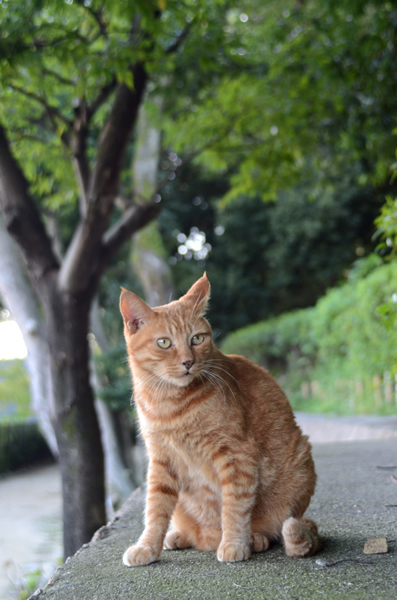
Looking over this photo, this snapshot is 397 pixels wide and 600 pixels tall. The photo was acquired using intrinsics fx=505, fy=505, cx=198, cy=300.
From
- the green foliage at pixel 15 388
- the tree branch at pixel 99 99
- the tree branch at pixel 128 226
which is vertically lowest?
the green foliage at pixel 15 388

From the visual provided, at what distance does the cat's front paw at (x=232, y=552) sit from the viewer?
1812 millimetres

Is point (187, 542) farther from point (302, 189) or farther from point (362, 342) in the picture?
point (302, 189)

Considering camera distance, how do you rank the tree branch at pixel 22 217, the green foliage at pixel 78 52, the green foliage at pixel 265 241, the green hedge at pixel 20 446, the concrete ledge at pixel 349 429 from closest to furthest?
the green foliage at pixel 78 52, the tree branch at pixel 22 217, the concrete ledge at pixel 349 429, the green hedge at pixel 20 446, the green foliage at pixel 265 241

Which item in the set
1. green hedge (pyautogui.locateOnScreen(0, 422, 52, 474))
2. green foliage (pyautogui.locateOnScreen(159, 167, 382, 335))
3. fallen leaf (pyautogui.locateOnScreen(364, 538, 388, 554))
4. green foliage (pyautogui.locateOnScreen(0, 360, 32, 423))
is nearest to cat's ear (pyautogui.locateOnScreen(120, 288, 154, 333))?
fallen leaf (pyautogui.locateOnScreen(364, 538, 388, 554))

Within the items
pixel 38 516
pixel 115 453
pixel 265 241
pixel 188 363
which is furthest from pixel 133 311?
pixel 265 241

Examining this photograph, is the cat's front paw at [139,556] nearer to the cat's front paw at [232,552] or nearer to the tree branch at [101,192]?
the cat's front paw at [232,552]

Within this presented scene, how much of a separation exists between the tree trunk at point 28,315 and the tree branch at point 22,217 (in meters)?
1.13

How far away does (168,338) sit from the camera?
6.47 ft

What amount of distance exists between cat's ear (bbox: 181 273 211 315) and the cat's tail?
868 mm

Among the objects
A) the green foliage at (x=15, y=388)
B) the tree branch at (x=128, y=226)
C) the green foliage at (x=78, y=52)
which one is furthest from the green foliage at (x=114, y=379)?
the green foliage at (x=15, y=388)

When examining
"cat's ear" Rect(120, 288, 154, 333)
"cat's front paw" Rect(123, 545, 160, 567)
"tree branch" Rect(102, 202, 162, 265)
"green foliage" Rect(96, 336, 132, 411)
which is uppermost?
"tree branch" Rect(102, 202, 162, 265)

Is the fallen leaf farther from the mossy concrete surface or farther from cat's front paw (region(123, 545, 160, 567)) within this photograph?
cat's front paw (region(123, 545, 160, 567))

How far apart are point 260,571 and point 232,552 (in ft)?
0.45

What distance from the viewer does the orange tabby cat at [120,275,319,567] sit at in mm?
1855
